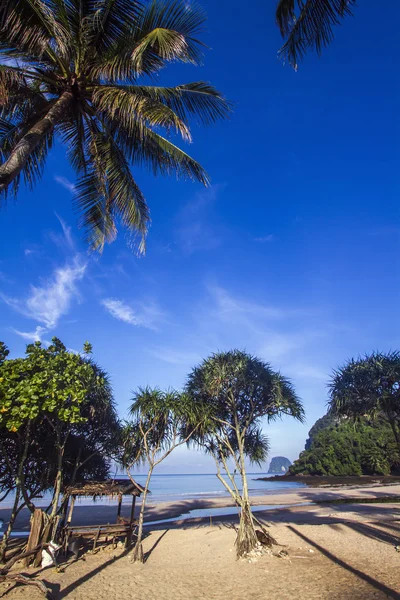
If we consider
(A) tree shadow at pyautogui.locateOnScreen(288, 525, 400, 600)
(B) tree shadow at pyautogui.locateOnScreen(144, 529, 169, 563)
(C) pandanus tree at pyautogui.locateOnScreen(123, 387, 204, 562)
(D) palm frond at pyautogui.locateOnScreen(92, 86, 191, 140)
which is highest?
(D) palm frond at pyautogui.locateOnScreen(92, 86, 191, 140)

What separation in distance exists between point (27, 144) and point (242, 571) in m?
11.2

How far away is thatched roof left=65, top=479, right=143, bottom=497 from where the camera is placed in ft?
41.3

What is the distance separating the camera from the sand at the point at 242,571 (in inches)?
282

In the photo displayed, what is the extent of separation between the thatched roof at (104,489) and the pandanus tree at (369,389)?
1060 centimetres

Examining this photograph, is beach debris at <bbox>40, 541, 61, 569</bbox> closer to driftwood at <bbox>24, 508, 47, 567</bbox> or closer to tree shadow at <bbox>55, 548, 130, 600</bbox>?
driftwood at <bbox>24, 508, 47, 567</bbox>

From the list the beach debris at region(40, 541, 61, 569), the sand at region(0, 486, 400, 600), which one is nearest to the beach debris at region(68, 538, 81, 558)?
the sand at region(0, 486, 400, 600)

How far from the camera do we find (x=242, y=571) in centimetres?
878

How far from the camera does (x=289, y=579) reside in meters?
7.80

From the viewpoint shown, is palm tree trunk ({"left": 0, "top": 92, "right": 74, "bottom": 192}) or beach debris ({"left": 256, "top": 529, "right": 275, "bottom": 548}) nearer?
palm tree trunk ({"left": 0, "top": 92, "right": 74, "bottom": 192})

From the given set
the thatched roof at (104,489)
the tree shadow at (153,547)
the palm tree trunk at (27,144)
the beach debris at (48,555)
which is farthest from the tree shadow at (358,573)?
the palm tree trunk at (27,144)

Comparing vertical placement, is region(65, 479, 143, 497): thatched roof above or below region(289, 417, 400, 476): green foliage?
below

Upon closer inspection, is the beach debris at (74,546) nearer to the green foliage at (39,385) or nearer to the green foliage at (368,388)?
the green foliage at (39,385)

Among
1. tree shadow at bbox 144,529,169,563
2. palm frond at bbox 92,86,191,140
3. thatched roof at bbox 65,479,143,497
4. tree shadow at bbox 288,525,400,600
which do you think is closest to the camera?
palm frond at bbox 92,86,191,140

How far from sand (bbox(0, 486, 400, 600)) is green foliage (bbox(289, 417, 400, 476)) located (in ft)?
132
